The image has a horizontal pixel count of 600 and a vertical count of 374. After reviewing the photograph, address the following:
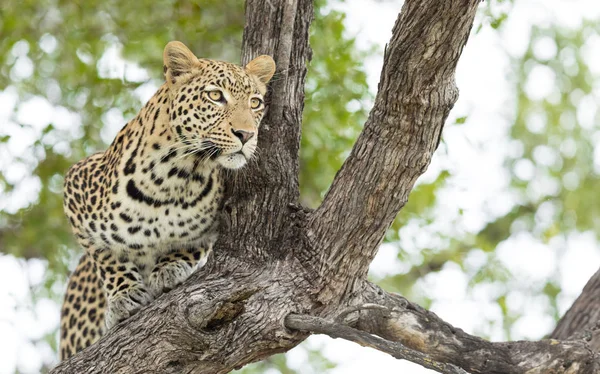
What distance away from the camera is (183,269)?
240 inches

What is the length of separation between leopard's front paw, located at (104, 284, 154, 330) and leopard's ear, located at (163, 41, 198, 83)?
1.42m

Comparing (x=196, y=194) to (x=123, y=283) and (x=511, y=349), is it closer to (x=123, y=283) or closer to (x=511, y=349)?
(x=123, y=283)

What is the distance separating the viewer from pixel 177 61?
6133 millimetres

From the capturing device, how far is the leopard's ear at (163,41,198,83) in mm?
6078

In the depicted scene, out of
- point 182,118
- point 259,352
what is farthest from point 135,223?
point 259,352

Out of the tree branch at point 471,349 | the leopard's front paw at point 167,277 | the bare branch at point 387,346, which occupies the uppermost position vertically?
the leopard's front paw at point 167,277

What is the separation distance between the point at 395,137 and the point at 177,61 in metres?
1.98

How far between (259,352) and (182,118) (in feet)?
5.47

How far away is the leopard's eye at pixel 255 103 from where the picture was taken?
590 cm

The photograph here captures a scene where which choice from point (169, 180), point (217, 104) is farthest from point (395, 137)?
point (169, 180)

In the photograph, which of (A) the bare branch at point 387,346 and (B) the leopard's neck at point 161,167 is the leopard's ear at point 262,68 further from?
(A) the bare branch at point 387,346

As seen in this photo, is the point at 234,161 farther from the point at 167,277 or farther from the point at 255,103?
the point at 167,277

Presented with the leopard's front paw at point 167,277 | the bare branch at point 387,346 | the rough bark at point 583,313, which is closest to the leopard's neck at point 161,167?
the leopard's front paw at point 167,277

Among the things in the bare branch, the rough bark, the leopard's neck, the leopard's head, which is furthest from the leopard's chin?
the rough bark
